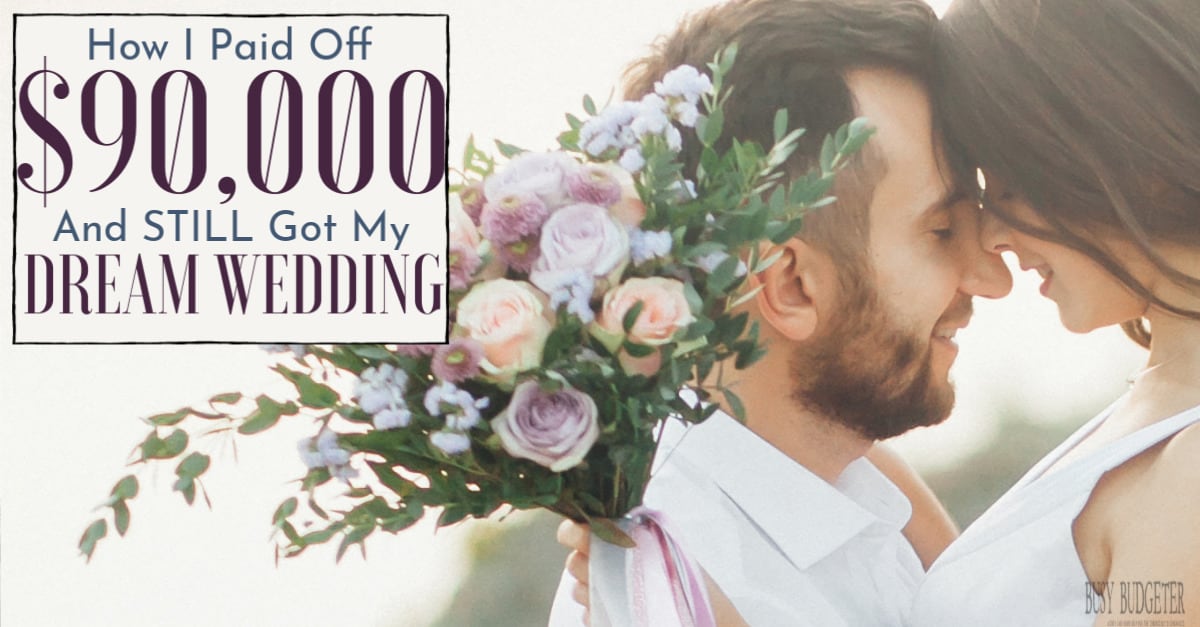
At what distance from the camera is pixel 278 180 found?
2.93 meters

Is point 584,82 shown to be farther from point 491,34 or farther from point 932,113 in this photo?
point 932,113

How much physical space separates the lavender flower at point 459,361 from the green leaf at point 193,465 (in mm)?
432

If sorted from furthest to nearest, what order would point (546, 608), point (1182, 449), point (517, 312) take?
point (546, 608)
point (1182, 449)
point (517, 312)

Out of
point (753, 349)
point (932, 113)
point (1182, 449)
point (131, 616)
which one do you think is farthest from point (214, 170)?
point (1182, 449)

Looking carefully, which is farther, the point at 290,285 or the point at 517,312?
the point at 290,285

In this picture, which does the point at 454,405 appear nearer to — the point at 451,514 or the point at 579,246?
the point at 451,514

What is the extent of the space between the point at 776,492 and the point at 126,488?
1244 mm

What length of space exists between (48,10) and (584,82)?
46.9 inches

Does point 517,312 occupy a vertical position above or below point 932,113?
below

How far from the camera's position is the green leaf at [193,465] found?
7.43ft

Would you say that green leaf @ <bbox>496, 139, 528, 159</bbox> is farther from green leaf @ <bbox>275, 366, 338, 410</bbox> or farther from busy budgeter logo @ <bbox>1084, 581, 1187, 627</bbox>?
busy budgeter logo @ <bbox>1084, 581, 1187, 627</bbox>

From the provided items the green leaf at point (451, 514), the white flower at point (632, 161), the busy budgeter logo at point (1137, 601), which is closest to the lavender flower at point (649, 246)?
the white flower at point (632, 161)

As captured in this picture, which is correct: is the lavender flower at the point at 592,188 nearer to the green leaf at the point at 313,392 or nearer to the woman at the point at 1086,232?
the green leaf at the point at 313,392

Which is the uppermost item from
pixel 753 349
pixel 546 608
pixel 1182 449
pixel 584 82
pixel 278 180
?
pixel 584 82
